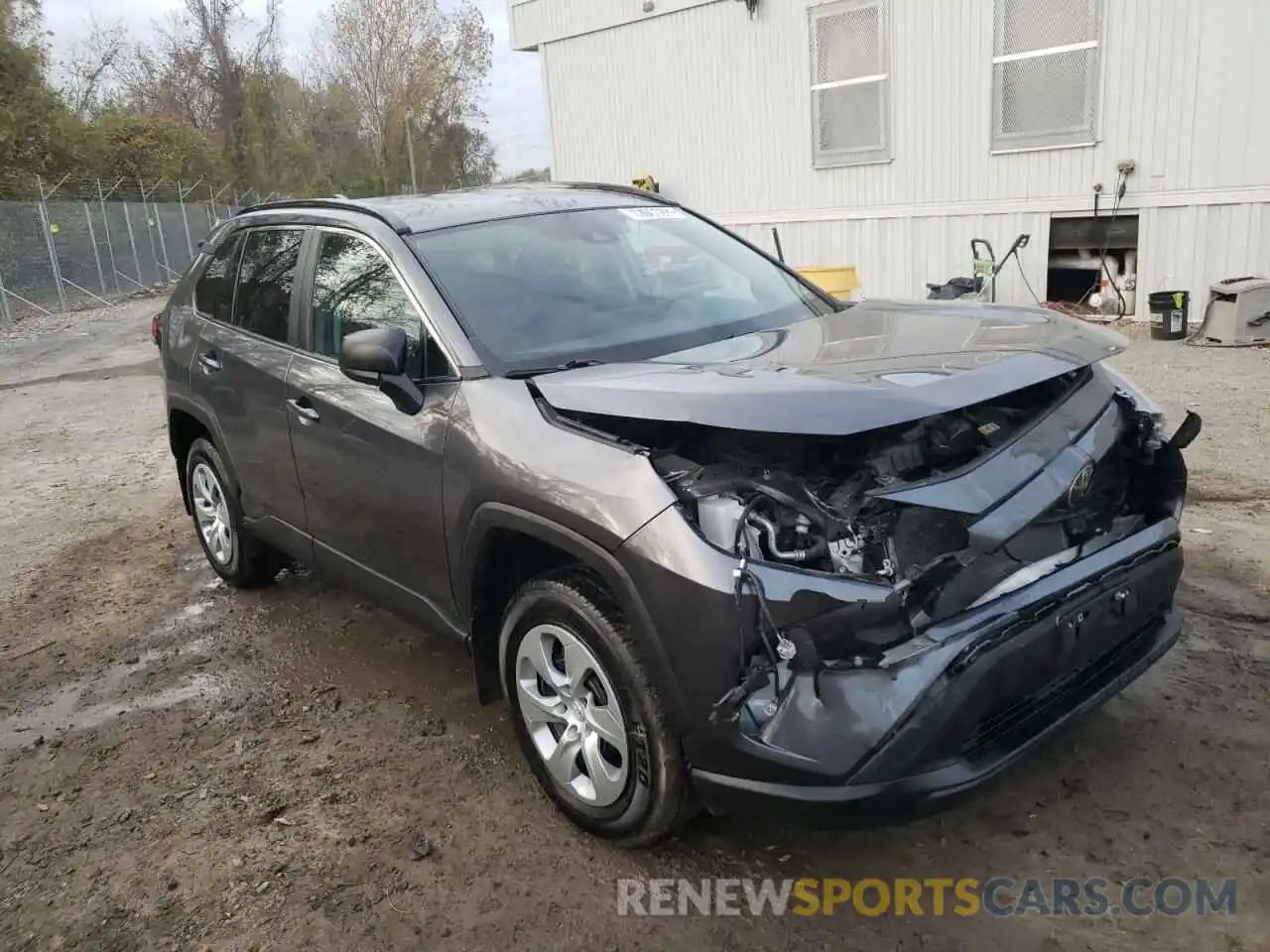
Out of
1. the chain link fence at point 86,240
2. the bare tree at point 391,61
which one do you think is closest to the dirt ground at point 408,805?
the chain link fence at point 86,240

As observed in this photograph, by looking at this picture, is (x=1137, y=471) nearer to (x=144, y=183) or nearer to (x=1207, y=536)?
(x=1207, y=536)

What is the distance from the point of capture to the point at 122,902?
292 centimetres

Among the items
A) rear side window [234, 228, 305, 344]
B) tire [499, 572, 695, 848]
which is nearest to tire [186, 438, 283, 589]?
rear side window [234, 228, 305, 344]

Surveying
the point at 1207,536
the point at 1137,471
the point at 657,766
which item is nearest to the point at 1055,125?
the point at 1207,536

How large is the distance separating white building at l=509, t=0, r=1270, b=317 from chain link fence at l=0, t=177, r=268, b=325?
8.72 metres

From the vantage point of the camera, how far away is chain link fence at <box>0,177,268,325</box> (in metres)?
19.9

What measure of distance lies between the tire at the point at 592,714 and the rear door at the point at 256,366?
1.55 metres

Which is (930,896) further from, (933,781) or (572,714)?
(572,714)

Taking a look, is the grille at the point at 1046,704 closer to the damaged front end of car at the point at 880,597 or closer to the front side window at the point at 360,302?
the damaged front end of car at the point at 880,597

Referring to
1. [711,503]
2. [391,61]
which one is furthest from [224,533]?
[391,61]

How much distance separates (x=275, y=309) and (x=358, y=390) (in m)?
0.93

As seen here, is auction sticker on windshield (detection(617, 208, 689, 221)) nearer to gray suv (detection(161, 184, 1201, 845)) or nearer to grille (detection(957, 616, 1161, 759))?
gray suv (detection(161, 184, 1201, 845))

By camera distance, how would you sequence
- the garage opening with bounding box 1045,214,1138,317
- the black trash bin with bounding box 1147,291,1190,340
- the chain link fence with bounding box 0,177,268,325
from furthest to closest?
the chain link fence with bounding box 0,177,268,325 → the garage opening with bounding box 1045,214,1138,317 → the black trash bin with bounding box 1147,291,1190,340

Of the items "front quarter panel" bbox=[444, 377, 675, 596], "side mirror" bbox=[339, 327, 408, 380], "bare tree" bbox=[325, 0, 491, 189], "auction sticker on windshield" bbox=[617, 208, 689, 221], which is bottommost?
"front quarter panel" bbox=[444, 377, 675, 596]
